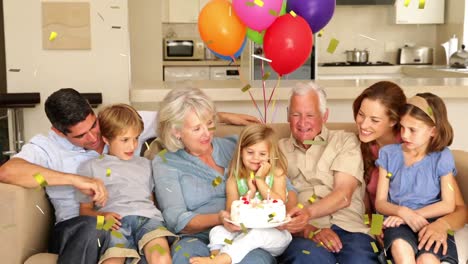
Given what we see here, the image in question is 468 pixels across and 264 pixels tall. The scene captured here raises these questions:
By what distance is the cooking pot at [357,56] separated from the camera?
789cm

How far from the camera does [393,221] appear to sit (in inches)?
105

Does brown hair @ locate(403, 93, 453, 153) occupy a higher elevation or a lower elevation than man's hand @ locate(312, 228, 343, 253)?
higher

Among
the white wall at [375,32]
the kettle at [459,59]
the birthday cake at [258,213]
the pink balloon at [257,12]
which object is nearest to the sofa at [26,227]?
the birthday cake at [258,213]

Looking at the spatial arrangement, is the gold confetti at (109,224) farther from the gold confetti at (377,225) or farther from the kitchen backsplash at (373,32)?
the kitchen backsplash at (373,32)

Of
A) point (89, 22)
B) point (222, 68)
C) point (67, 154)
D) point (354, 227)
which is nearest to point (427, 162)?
point (354, 227)

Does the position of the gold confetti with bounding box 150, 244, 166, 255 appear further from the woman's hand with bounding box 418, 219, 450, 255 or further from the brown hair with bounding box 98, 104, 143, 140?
the woman's hand with bounding box 418, 219, 450, 255

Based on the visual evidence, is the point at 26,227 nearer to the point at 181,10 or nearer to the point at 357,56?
the point at 181,10

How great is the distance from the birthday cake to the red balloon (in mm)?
804

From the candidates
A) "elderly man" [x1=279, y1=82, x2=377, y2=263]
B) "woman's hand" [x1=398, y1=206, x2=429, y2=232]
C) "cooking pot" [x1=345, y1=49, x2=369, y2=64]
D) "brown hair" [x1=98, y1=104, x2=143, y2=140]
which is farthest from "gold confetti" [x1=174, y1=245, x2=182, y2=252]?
"cooking pot" [x1=345, y1=49, x2=369, y2=64]

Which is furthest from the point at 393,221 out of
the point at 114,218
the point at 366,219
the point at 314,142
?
the point at 114,218

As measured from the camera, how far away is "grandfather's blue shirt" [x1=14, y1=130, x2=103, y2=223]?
2756 millimetres

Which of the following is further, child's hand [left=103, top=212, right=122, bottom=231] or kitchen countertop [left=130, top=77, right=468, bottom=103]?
kitchen countertop [left=130, top=77, right=468, bottom=103]

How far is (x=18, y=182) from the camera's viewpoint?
256 centimetres

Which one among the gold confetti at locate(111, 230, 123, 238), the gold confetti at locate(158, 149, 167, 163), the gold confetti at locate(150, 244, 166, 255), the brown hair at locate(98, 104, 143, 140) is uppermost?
the brown hair at locate(98, 104, 143, 140)
